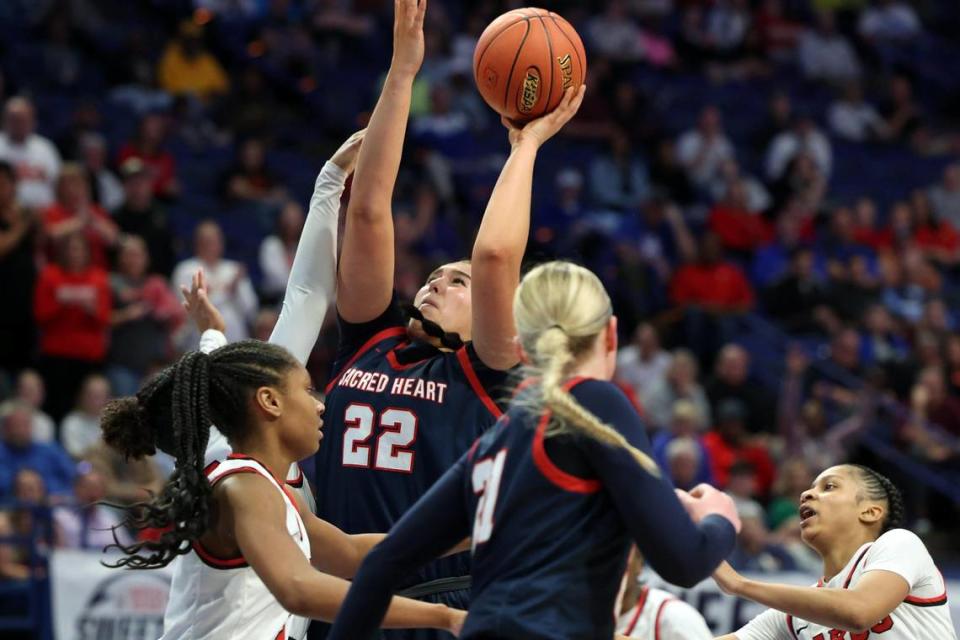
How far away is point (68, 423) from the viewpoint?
10070 millimetres

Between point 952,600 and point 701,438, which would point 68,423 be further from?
point 952,600

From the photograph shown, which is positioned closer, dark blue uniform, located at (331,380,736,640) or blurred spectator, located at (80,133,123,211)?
dark blue uniform, located at (331,380,736,640)

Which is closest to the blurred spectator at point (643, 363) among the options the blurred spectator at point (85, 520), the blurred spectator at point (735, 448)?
the blurred spectator at point (735, 448)

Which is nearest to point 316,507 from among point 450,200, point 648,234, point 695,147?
point 450,200

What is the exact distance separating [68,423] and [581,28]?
9.06 m

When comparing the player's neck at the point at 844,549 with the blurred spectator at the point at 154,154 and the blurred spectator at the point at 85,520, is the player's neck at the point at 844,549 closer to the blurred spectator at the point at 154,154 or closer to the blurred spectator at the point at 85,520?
the blurred spectator at the point at 85,520

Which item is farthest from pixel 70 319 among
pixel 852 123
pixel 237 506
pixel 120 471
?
pixel 852 123

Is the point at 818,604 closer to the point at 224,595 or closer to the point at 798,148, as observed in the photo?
the point at 224,595

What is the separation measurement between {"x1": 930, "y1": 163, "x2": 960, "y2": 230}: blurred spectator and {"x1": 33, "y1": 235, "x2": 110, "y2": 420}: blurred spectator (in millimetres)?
9980

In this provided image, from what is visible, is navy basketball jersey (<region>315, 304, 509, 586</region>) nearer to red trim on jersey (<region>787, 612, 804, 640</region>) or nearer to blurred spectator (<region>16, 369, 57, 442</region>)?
red trim on jersey (<region>787, 612, 804, 640</region>)

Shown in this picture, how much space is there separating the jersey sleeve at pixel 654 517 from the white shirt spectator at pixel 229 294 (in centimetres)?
767

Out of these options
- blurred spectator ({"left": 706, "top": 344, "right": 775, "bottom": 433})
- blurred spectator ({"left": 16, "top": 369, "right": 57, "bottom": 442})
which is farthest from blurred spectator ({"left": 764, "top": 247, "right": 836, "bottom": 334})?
blurred spectator ({"left": 16, "top": 369, "right": 57, "bottom": 442})

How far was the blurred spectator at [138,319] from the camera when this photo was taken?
10.7 metres

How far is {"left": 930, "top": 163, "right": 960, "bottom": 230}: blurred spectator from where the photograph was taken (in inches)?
643
